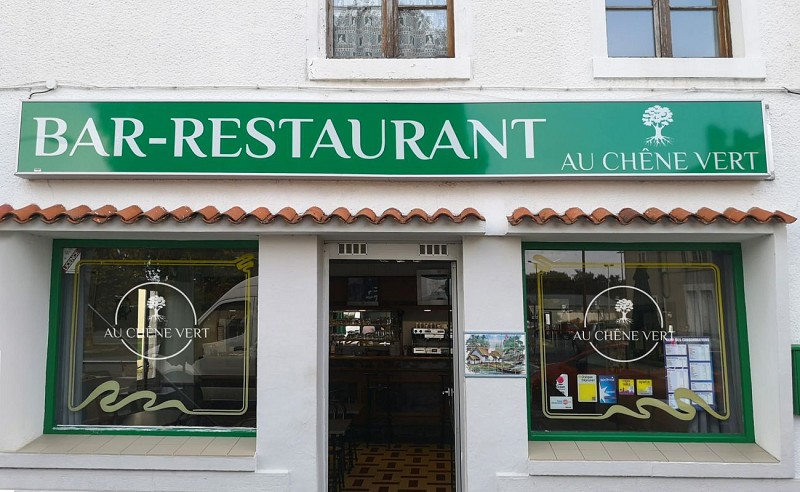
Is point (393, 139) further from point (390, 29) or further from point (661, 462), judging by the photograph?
point (661, 462)

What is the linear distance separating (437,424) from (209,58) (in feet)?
20.2

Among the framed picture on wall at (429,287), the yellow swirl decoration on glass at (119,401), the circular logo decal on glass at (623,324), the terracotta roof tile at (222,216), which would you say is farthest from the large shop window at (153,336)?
the framed picture on wall at (429,287)

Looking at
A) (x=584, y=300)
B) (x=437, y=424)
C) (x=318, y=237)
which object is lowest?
(x=437, y=424)

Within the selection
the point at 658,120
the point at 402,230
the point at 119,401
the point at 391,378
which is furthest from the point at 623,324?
the point at 119,401

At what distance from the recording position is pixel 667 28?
17.8 feet

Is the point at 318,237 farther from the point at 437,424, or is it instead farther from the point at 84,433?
the point at 437,424

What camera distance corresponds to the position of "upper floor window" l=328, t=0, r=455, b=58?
5512 millimetres

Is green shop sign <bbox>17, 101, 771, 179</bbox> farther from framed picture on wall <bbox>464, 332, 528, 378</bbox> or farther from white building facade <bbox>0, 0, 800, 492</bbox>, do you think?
framed picture on wall <bbox>464, 332, 528, 378</bbox>

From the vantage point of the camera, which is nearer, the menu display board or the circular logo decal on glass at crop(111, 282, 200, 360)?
the menu display board

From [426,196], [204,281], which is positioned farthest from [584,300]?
[204,281]

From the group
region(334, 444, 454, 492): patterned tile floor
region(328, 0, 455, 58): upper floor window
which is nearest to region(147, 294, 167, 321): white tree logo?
region(328, 0, 455, 58): upper floor window

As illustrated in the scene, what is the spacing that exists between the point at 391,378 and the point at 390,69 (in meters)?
5.25

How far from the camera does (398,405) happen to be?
29.4ft

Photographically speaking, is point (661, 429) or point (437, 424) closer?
point (661, 429)
